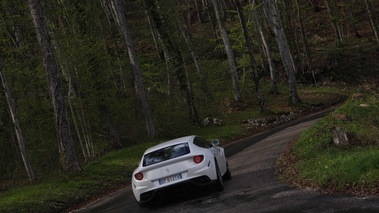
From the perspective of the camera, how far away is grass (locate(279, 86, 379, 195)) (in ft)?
27.8

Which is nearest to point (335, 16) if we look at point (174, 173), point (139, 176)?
point (174, 173)

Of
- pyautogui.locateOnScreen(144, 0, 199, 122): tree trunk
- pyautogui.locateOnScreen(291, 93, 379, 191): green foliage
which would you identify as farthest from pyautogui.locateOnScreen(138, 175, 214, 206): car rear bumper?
pyautogui.locateOnScreen(144, 0, 199, 122): tree trunk

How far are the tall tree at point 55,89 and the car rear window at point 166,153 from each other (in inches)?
301

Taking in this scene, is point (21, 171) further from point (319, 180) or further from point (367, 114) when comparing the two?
point (319, 180)

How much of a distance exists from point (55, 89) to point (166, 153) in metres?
8.62

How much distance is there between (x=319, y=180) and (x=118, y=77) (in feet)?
87.0

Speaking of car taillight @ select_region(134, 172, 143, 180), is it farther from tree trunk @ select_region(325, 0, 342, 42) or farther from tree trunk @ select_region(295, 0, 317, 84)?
tree trunk @ select_region(325, 0, 342, 42)

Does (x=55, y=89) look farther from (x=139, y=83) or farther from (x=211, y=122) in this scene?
(x=211, y=122)

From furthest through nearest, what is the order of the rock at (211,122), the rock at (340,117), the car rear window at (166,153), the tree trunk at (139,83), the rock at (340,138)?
1. the rock at (211,122)
2. the tree trunk at (139,83)
3. the rock at (340,117)
4. the rock at (340,138)
5. the car rear window at (166,153)

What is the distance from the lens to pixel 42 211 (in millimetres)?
13398

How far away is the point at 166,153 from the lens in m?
10.6

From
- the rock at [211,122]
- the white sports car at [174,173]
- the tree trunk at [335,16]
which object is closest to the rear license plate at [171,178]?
the white sports car at [174,173]

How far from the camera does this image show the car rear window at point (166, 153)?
10375mm

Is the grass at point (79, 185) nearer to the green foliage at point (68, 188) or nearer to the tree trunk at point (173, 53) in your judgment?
the green foliage at point (68, 188)
